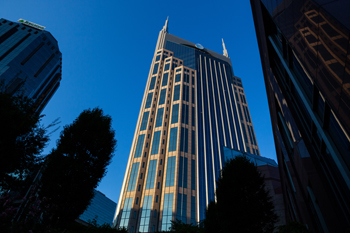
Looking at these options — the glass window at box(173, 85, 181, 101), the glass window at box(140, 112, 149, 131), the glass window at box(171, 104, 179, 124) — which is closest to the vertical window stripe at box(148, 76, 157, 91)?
the glass window at box(173, 85, 181, 101)

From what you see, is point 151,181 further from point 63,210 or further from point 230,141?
point 63,210

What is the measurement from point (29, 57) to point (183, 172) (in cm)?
8344

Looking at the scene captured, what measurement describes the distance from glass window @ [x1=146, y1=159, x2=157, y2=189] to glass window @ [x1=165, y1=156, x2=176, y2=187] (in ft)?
15.3

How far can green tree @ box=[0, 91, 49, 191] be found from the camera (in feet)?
39.3

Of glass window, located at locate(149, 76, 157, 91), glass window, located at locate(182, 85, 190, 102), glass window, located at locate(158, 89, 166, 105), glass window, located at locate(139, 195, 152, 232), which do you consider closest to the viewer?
glass window, located at locate(139, 195, 152, 232)

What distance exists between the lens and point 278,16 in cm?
950

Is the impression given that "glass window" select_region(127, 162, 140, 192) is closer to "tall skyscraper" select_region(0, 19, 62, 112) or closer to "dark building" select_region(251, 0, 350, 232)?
"tall skyscraper" select_region(0, 19, 62, 112)

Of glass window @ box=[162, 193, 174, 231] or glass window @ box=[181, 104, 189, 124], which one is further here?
glass window @ box=[181, 104, 189, 124]

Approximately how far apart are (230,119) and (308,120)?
97158 mm

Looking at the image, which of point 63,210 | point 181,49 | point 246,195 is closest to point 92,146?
point 63,210

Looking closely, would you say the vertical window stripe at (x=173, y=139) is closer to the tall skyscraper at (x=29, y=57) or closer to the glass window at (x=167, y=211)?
the glass window at (x=167, y=211)

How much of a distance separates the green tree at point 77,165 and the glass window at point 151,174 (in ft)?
172

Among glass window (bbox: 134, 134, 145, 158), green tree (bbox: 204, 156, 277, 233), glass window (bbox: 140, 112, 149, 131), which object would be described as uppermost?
glass window (bbox: 140, 112, 149, 131)

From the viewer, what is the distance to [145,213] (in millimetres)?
60344
